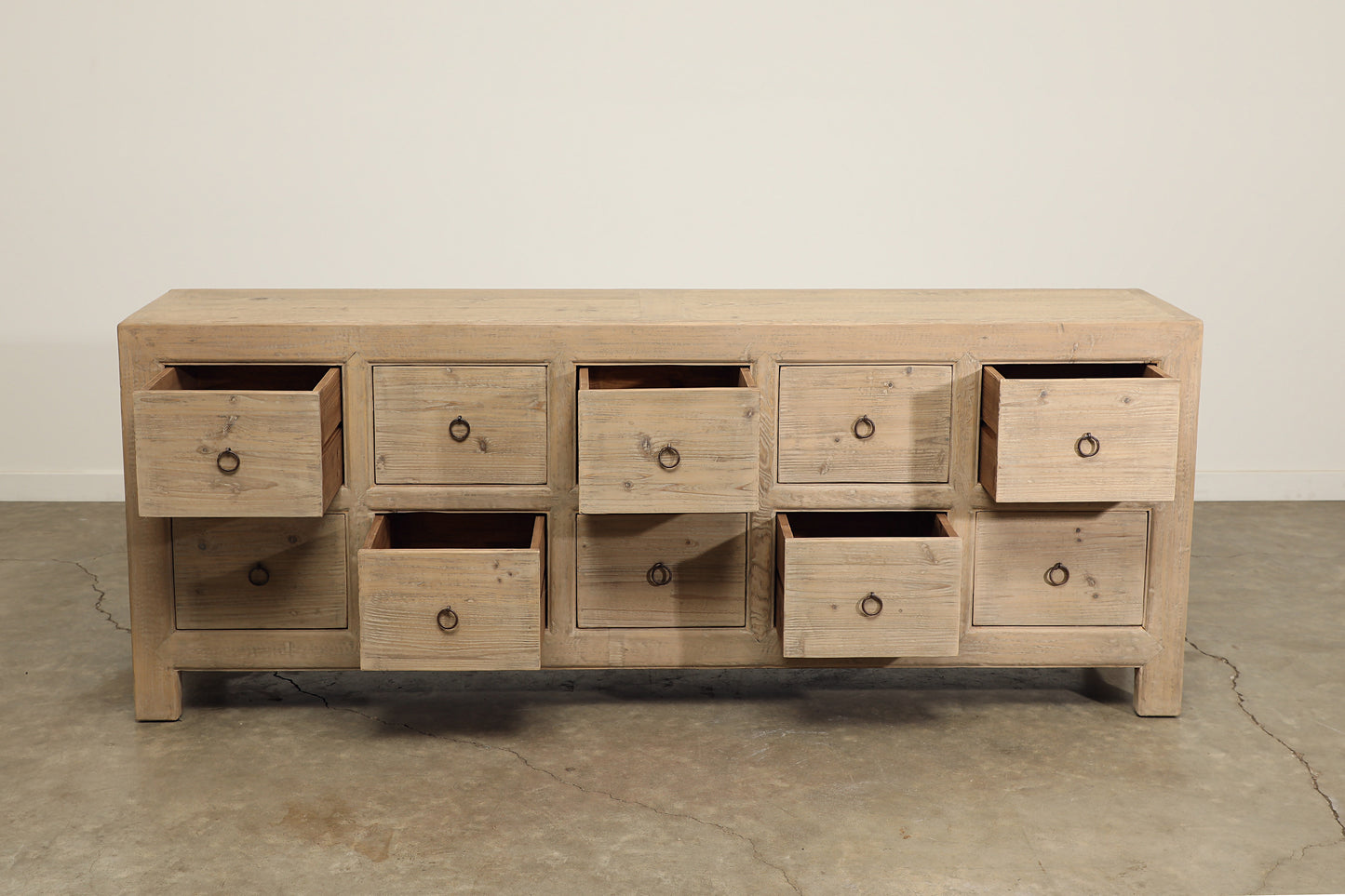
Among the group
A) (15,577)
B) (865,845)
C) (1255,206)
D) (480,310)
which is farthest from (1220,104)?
(15,577)

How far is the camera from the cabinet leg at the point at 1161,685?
8.50ft

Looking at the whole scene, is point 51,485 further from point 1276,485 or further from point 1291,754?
point 1276,485

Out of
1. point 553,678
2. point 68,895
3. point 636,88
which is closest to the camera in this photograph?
point 68,895

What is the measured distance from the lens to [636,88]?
3916mm

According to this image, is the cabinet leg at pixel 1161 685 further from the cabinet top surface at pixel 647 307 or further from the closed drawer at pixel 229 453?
the closed drawer at pixel 229 453

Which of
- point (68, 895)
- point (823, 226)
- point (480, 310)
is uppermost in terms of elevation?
point (823, 226)

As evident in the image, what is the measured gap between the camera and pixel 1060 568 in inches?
101

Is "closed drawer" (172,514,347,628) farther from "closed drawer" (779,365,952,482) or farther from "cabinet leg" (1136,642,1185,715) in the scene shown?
"cabinet leg" (1136,642,1185,715)

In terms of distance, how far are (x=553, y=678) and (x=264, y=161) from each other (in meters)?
1.97

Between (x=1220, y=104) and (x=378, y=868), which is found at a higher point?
(x=1220, y=104)

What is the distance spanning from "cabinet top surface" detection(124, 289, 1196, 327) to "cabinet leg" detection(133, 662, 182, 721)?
662 millimetres

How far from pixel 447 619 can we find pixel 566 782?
35 centimetres

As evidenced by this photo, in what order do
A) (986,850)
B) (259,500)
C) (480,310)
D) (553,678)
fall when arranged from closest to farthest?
(986,850) → (259,500) → (480,310) → (553,678)

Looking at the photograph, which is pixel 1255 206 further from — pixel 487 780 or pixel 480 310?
pixel 487 780
